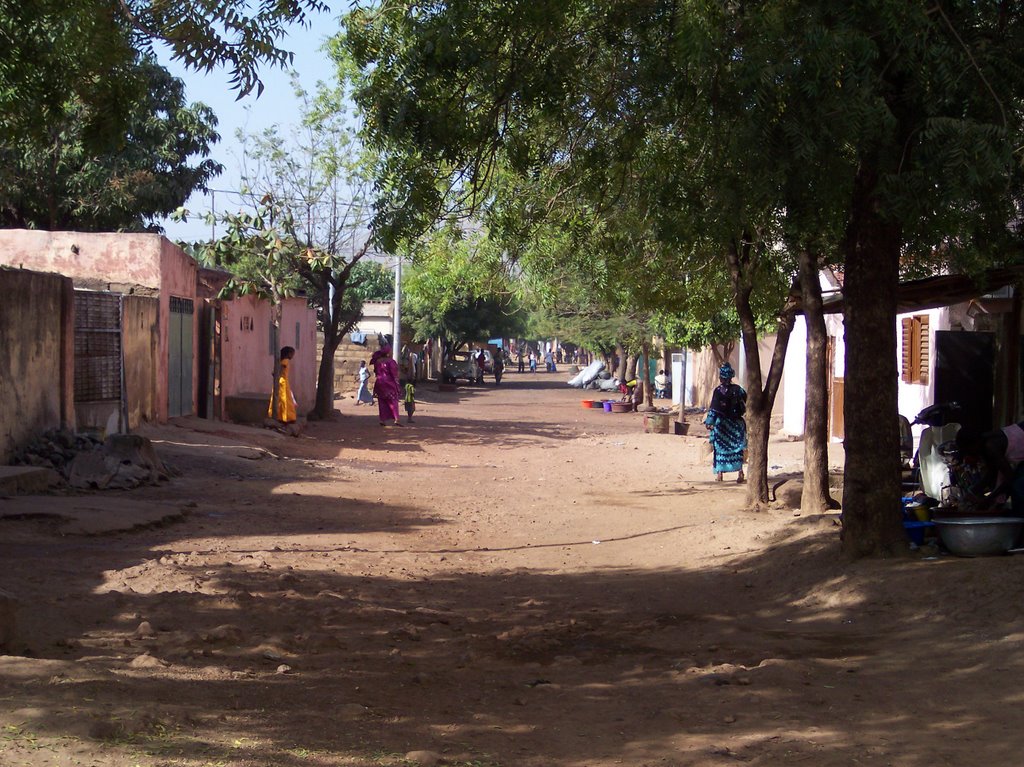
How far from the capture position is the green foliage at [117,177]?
25.8 meters

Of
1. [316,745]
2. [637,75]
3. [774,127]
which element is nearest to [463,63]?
[637,75]

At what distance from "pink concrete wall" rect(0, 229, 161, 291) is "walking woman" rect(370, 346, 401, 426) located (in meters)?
7.18

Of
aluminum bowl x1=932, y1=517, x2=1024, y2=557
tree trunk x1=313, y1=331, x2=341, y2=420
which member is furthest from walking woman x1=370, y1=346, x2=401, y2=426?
aluminum bowl x1=932, y1=517, x2=1024, y2=557

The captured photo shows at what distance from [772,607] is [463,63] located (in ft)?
15.3

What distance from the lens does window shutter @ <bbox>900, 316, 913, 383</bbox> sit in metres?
17.8

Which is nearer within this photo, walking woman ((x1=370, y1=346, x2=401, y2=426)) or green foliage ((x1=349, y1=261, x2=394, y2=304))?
walking woman ((x1=370, y1=346, x2=401, y2=426))

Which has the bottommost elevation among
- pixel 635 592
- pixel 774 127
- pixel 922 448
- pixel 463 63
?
pixel 635 592

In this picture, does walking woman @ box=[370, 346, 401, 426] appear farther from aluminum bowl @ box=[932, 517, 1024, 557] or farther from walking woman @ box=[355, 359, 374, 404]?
aluminum bowl @ box=[932, 517, 1024, 557]

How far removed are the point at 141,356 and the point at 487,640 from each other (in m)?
11.9

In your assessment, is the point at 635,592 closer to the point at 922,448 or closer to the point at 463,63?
the point at 922,448

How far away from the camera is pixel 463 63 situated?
8539 millimetres

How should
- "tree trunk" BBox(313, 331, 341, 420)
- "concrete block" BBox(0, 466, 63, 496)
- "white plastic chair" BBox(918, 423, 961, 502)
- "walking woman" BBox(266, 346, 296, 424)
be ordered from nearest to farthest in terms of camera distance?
"white plastic chair" BBox(918, 423, 961, 502) → "concrete block" BBox(0, 466, 63, 496) → "walking woman" BBox(266, 346, 296, 424) → "tree trunk" BBox(313, 331, 341, 420)

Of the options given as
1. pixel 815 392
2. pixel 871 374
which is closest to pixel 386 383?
pixel 815 392

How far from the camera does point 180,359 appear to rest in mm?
19688
